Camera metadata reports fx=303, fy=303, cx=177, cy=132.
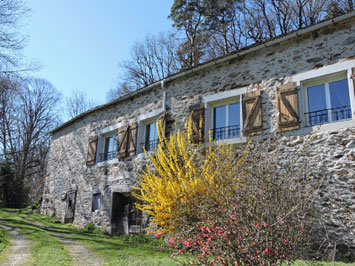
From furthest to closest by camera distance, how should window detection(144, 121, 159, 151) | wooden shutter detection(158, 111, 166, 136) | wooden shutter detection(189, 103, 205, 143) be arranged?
1. window detection(144, 121, 159, 151)
2. wooden shutter detection(158, 111, 166, 136)
3. wooden shutter detection(189, 103, 205, 143)

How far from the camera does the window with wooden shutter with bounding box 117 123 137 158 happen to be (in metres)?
9.41

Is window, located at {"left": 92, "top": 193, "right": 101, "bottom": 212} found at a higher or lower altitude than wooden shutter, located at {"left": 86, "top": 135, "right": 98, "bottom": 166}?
lower

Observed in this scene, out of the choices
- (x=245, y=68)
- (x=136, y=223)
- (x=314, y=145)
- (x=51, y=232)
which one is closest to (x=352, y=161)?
(x=314, y=145)

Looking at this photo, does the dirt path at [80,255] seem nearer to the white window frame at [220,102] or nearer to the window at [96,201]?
the window at [96,201]

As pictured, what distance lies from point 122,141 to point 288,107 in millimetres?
5364

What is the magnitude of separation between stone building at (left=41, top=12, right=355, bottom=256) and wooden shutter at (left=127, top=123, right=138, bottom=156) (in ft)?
0.10

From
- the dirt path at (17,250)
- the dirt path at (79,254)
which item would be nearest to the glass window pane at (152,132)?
the dirt path at (79,254)

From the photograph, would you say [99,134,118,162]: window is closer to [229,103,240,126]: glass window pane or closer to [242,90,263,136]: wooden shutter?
[229,103,240,126]: glass window pane

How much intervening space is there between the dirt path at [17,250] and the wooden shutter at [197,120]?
174 inches

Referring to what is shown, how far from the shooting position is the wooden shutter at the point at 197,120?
767 cm

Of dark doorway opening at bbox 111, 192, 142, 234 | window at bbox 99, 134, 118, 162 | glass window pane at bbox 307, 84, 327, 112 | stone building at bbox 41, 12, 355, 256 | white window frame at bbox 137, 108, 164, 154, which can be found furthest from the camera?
window at bbox 99, 134, 118, 162

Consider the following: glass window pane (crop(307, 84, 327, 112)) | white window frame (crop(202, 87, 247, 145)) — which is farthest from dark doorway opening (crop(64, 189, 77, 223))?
glass window pane (crop(307, 84, 327, 112))

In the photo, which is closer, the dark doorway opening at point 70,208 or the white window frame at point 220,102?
the white window frame at point 220,102

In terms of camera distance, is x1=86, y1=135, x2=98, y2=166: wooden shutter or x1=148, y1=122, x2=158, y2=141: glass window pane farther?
x1=86, y1=135, x2=98, y2=166: wooden shutter
